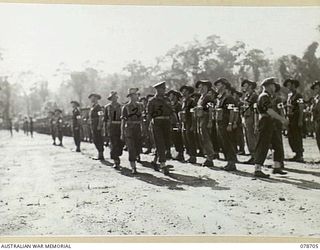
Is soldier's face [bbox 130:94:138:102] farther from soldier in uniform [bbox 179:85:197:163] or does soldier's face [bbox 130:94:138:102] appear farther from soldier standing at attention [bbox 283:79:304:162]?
soldier standing at attention [bbox 283:79:304:162]

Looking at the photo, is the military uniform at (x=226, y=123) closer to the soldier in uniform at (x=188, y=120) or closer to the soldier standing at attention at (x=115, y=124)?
the soldier in uniform at (x=188, y=120)

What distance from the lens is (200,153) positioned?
6.57 m

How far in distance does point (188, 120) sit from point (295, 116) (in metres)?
1.21

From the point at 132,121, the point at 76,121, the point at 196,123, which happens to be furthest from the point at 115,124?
the point at 76,121

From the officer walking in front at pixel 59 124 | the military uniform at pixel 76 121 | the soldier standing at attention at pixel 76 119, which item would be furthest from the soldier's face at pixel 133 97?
the officer walking in front at pixel 59 124

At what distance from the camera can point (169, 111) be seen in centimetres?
501

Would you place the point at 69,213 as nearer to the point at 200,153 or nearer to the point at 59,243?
the point at 59,243

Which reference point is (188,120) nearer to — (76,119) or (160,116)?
(160,116)

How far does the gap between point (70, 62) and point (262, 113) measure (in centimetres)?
176

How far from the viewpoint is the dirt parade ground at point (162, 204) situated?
3.82 metres

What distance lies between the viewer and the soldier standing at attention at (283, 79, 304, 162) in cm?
565

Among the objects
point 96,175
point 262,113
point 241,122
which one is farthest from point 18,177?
point 241,122

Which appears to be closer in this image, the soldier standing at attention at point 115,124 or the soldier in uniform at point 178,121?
the soldier standing at attention at point 115,124

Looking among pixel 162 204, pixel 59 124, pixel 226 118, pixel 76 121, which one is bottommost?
pixel 162 204
